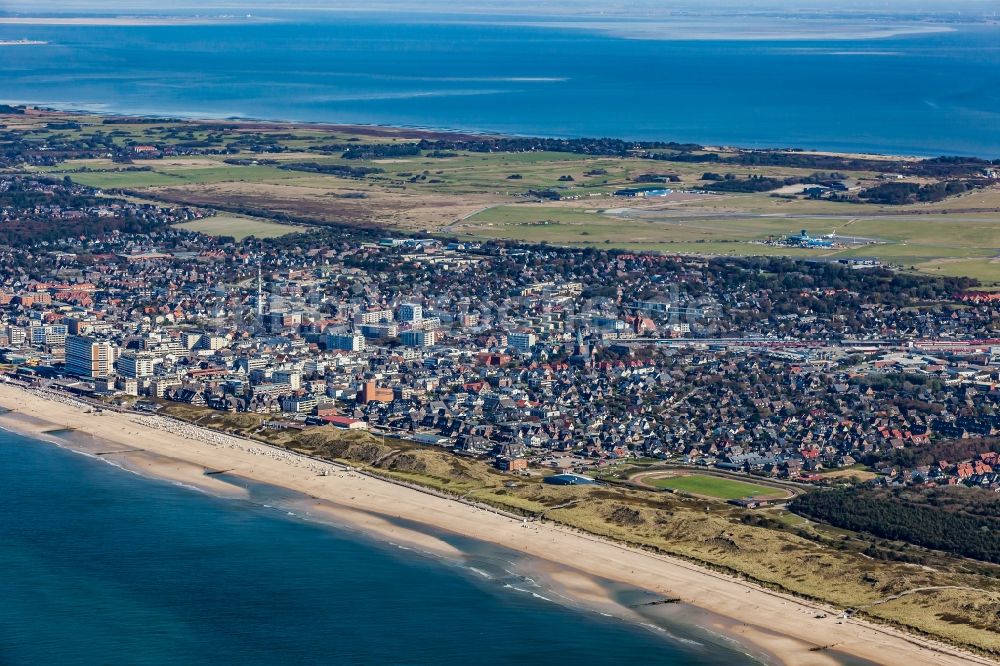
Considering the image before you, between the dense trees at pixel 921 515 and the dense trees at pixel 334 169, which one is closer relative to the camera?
the dense trees at pixel 921 515

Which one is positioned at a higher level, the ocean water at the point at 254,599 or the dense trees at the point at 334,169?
the dense trees at the point at 334,169

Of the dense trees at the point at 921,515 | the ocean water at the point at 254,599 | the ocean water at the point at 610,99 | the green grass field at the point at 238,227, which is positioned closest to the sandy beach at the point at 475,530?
the ocean water at the point at 254,599

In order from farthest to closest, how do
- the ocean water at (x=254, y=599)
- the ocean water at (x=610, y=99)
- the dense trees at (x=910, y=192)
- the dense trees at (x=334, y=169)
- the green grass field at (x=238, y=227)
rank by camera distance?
the ocean water at (x=610, y=99)
the dense trees at (x=334, y=169)
the dense trees at (x=910, y=192)
the green grass field at (x=238, y=227)
the ocean water at (x=254, y=599)

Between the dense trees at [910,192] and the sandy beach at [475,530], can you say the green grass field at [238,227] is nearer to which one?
the dense trees at [910,192]

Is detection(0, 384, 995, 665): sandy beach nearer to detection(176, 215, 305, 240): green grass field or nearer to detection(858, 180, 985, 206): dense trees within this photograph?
detection(176, 215, 305, 240): green grass field

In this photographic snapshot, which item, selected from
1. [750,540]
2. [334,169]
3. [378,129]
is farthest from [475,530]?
[378,129]

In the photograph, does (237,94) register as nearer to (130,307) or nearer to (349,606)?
(130,307)
